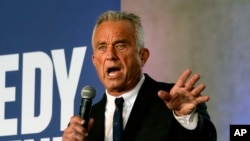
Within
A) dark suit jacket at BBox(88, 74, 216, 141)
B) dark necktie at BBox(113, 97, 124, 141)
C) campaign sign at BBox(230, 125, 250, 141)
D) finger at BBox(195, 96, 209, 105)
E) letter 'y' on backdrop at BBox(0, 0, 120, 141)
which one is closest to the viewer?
finger at BBox(195, 96, 209, 105)

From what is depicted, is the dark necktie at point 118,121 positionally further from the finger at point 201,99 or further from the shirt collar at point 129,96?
the finger at point 201,99

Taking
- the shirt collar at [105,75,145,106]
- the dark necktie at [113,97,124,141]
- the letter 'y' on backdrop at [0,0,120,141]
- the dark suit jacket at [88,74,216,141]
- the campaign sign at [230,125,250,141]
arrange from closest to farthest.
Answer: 1. the dark suit jacket at [88,74,216,141]
2. the dark necktie at [113,97,124,141]
3. the shirt collar at [105,75,145,106]
4. the campaign sign at [230,125,250,141]
5. the letter 'y' on backdrop at [0,0,120,141]

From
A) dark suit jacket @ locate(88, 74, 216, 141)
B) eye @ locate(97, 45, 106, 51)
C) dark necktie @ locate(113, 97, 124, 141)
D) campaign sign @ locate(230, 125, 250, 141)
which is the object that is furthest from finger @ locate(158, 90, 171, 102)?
campaign sign @ locate(230, 125, 250, 141)

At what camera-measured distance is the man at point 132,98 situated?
1.66m

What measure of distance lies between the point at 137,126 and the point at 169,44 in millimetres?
794

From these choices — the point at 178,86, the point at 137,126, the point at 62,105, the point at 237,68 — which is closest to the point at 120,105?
the point at 137,126

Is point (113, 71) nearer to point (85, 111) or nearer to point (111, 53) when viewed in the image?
point (111, 53)

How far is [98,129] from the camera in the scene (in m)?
1.84

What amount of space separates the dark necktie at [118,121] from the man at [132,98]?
0.01 metres

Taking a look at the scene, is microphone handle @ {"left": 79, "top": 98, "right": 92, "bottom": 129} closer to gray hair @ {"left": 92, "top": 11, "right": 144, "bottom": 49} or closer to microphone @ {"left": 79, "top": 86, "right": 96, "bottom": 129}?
microphone @ {"left": 79, "top": 86, "right": 96, "bottom": 129}

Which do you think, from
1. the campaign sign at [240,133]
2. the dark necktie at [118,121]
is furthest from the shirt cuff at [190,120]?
the campaign sign at [240,133]

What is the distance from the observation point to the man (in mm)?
1663

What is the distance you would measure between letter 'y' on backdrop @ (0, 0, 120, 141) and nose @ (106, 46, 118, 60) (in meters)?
0.75

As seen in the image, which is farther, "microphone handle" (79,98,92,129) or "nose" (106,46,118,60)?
"nose" (106,46,118,60)
